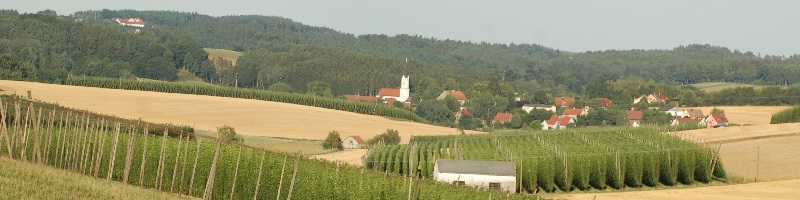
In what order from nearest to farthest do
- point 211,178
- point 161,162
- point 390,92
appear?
1. point 211,178
2. point 161,162
3. point 390,92

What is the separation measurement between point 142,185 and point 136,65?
137 metres

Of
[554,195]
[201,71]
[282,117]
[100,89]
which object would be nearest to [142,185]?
[554,195]

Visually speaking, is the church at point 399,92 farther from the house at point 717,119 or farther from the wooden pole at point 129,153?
the wooden pole at point 129,153

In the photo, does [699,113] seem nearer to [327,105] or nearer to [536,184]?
[327,105]

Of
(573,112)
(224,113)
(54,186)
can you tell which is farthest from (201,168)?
(573,112)

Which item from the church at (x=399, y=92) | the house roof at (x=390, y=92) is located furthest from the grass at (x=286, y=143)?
Answer: the house roof at (x=390, y=92)

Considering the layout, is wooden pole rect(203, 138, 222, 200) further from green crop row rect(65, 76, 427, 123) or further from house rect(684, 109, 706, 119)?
house rect(684, 109, 706, 119)

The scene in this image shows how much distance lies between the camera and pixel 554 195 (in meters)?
51.9

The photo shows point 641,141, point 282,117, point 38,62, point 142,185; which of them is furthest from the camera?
point 38,62

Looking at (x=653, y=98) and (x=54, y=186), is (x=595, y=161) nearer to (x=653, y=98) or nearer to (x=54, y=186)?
(x=54, y=186)

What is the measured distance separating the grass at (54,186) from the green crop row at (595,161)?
12845 mm

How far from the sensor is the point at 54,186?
38.6 meters

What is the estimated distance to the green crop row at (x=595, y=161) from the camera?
53875 mm

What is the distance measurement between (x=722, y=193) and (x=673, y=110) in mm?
91515
